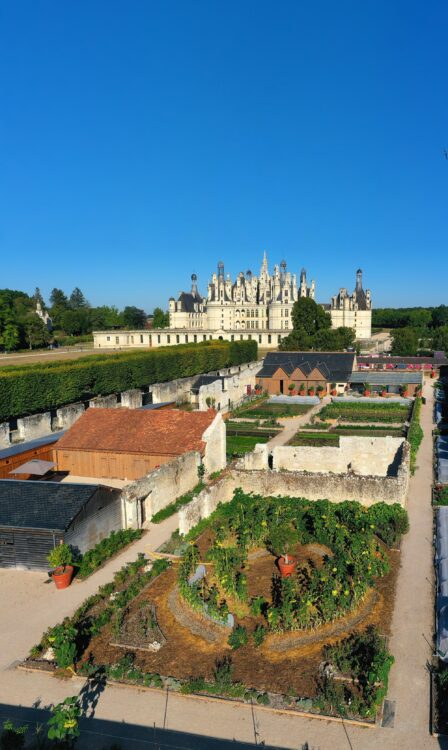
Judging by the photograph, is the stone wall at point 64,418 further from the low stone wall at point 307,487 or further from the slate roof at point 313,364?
the slate roof at point 313,364

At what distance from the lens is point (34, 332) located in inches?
3917

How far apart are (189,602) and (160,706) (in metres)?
3.40

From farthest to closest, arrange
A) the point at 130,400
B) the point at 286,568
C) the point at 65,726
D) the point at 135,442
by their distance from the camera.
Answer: the point at 130,400 < the point at 135,442 < the point at 286,568 < the point at 65,726

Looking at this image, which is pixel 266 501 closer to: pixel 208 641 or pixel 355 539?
pixel 355 539

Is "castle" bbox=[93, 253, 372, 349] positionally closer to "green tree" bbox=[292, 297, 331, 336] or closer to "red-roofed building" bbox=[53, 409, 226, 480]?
"green tree" bbox=[292, 297, 331, 336]

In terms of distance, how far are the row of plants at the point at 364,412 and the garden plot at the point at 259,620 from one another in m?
22.0

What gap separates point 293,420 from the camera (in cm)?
4016

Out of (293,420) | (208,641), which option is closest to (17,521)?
(208,641)

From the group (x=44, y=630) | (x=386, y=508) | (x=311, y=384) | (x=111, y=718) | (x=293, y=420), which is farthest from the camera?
(x=311, y=384)

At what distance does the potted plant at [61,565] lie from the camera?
15328mm

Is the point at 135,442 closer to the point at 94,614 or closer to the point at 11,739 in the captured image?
the point at 94,614

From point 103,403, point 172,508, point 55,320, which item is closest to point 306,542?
point 172,508

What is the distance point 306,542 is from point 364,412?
26253mm

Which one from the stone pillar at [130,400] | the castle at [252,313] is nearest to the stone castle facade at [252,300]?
the castle at [252,313]
